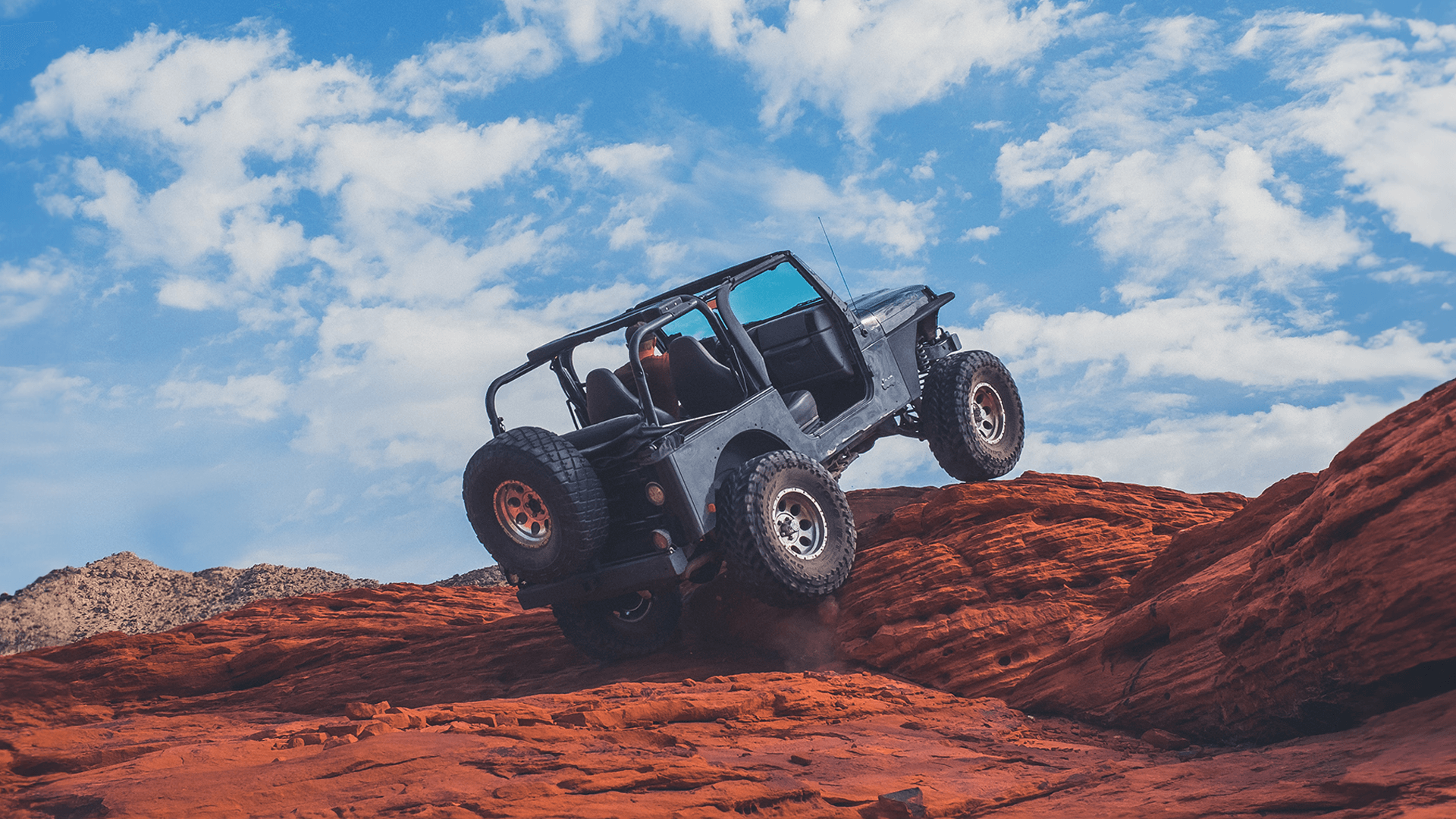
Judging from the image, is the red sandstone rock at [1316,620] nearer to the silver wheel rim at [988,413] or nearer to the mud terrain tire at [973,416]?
the mud terrain tire at [973,416]

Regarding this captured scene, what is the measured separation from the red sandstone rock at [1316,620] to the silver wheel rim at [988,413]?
3.93m

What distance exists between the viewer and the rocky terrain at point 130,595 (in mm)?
14273

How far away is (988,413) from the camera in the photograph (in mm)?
10547

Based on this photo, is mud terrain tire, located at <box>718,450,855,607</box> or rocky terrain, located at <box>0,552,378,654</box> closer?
mud terrain tire, located at <box>718,450,855,607</box>

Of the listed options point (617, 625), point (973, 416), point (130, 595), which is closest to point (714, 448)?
point (617, 625)

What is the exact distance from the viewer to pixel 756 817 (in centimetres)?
386

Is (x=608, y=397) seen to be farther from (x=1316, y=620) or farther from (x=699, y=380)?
(x=1316, y=620)

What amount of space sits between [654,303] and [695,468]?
1.73 meters

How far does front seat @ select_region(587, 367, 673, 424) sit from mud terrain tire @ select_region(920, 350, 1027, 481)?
3.03 m

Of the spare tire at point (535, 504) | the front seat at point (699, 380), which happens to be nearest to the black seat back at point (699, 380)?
the front seat at point (699, 380)

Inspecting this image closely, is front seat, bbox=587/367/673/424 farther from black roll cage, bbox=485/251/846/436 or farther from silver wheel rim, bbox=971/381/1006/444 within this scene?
silver wheel rim, bbox=971/381/1006/444

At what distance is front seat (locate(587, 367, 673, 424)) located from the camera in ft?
27.6

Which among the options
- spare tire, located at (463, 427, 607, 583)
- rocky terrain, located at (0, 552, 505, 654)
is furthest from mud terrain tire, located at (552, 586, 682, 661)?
rocky terrain, located at (0, 552, 505, 654)

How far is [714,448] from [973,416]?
351 centimetres
